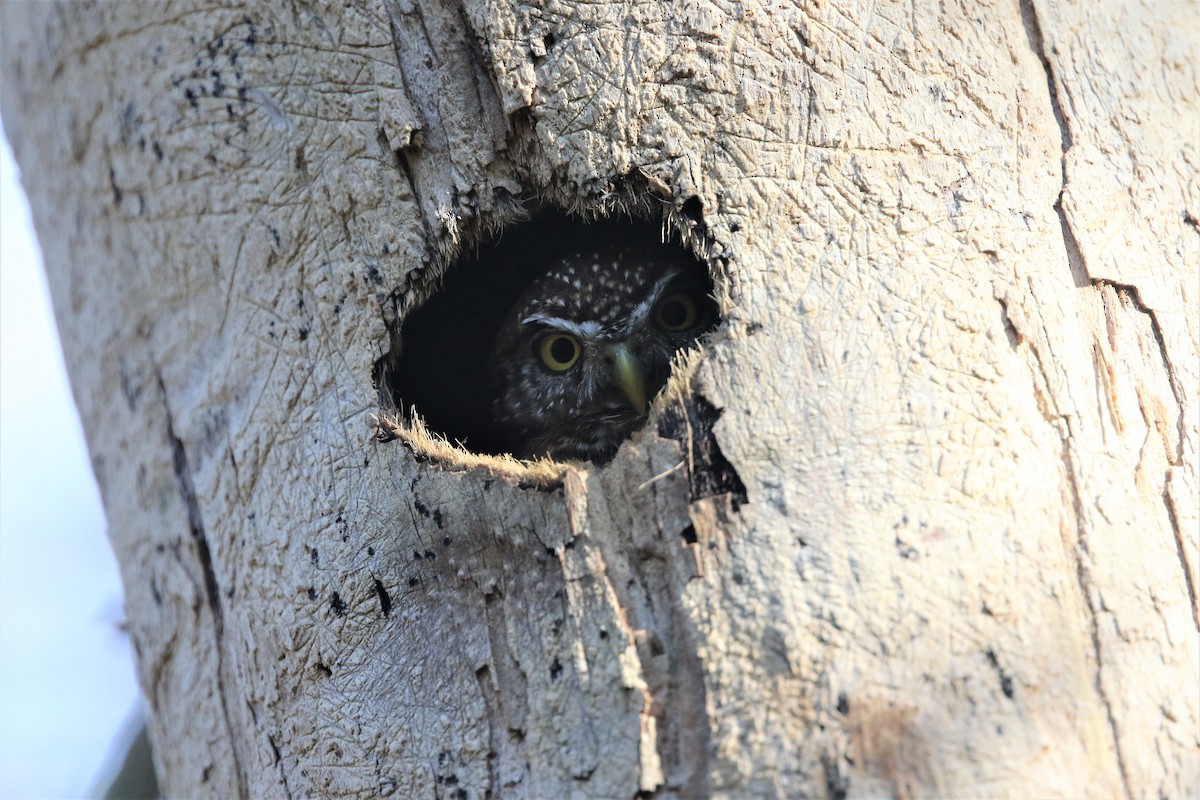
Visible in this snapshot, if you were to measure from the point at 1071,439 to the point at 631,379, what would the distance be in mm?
1483

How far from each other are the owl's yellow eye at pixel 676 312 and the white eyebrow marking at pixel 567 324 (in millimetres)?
212

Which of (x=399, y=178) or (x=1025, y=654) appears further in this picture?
(x=399, y=178)

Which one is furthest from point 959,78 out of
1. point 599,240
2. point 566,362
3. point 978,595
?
point 566,362

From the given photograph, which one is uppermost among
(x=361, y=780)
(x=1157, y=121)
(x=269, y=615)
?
(x=1157, y=121)

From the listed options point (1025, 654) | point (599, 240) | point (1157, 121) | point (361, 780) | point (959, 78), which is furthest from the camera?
point (599, 240)

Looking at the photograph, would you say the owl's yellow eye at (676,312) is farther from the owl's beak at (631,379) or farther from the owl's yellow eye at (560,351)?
the owl's yellow eye at (560,351)

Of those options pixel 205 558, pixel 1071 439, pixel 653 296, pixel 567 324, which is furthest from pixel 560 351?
pixel 1071 439

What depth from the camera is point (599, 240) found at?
11.2 ft

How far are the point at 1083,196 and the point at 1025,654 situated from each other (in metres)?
1.03

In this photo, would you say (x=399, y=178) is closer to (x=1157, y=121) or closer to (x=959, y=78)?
(x=959, y=78)

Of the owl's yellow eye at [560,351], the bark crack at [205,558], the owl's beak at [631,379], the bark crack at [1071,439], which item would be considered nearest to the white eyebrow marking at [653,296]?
the owl's beak at [631,379]

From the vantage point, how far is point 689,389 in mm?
1932

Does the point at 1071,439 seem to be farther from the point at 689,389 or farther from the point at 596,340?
the point at 596,340

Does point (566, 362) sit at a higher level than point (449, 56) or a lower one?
lower
